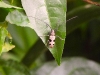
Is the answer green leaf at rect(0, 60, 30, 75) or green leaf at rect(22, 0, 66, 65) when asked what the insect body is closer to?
green leaf at rect(22, 0, 66, 65)

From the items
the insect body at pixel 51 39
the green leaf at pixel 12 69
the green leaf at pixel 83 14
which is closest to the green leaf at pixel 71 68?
the green leaf at pixel 12 69

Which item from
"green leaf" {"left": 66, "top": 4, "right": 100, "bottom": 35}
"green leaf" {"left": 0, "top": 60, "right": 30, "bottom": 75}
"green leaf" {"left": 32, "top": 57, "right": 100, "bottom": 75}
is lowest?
"green leaf" {"left": 32, "top": 57, "right": 100, "bottom": 75}

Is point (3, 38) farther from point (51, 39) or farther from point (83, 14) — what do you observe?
point (83, 14)

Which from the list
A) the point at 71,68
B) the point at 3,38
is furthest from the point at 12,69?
the point at 3,38

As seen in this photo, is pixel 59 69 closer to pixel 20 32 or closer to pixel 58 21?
pixel 58 21

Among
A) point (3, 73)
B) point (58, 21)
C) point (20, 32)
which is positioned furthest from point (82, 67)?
point (20, 32)

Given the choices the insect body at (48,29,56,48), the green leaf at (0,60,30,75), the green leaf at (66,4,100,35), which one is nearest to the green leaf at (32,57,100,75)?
the green leaf at (0,60,30,75)

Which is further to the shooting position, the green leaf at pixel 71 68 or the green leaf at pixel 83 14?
the green leaf at pixel 71 68

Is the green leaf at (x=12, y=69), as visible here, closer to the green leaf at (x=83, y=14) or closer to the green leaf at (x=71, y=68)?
the green leaf at (x=71, y=68)
